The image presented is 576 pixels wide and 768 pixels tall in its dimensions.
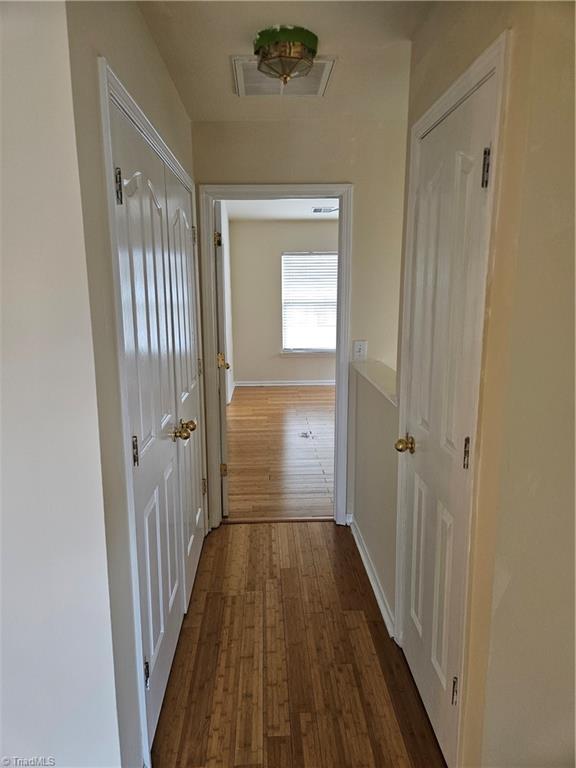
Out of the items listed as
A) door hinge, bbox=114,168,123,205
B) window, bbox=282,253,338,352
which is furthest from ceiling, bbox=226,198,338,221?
door hinge, bbox=114,168,123,205

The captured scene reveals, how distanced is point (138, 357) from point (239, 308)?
5.70 meters

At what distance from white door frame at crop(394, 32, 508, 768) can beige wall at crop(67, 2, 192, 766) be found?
939 mm

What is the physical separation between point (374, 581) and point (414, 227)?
5.58 ft

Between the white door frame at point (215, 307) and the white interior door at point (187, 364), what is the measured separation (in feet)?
0.40

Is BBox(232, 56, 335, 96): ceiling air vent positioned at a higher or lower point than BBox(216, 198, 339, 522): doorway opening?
higher

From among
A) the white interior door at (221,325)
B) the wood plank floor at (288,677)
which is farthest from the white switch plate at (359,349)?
the wood plank floor at (288,677)

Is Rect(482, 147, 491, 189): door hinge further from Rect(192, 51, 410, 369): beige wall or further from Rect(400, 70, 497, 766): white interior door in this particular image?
Rect(192, 51, 410, 369): beige wall

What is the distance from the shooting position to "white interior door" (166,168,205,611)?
2076mm

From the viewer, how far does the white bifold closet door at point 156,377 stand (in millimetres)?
1396

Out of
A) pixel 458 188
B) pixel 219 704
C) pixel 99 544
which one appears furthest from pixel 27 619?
pixel 458 188

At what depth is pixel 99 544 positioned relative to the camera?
1159 mm

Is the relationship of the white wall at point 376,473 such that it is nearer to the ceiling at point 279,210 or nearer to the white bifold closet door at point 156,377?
the white bifold closet door at point 156,377

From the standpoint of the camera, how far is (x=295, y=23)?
5.31 ft

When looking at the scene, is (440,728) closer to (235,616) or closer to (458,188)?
(235,616)
